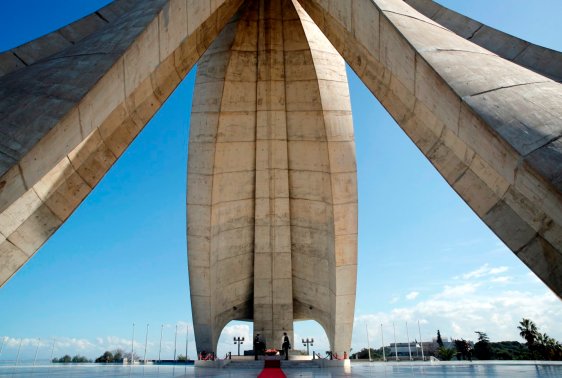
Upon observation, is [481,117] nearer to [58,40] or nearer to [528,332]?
[58,40]

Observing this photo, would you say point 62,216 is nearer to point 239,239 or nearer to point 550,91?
point 550,91

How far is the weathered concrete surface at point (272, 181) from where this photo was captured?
14695 millimetres

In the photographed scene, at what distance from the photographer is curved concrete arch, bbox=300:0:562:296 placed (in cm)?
464

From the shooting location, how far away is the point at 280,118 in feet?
52.7

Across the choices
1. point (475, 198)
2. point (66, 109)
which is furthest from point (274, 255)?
point (66, 109)

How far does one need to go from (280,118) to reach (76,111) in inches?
437

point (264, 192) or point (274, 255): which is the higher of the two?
point (264, 192)

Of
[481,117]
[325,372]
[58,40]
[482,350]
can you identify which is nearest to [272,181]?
[325,372]

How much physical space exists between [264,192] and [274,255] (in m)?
3.07

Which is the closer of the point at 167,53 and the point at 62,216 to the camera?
the point at 62,216

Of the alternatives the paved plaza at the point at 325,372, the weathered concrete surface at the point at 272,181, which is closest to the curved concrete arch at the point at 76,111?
the paved plaza at the point at 325,372

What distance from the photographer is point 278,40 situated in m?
14.5

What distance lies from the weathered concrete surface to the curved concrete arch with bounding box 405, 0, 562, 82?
5.95 meters

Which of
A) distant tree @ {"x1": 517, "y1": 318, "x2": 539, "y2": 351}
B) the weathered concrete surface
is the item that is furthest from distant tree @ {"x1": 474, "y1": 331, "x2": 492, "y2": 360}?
the weathered concrete surface
